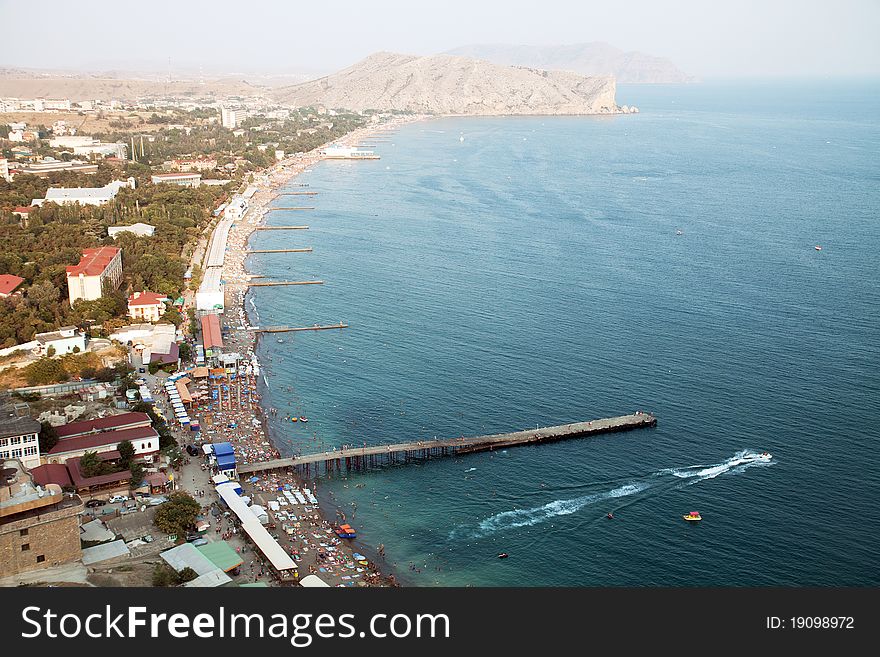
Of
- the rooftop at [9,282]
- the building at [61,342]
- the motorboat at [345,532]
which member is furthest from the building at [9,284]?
the motorboat at [345,532]

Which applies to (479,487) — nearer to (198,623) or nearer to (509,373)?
(509,373)

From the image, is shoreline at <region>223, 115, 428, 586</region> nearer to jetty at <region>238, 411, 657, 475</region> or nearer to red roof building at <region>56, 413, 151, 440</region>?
jetty at <region>238, 411, 657, 475</region>

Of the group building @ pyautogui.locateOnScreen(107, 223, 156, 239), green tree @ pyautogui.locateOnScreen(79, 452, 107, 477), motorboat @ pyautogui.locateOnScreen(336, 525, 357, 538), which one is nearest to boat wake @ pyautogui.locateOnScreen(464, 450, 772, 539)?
motorboat @ pyautogui.locateOnScreen(336, 525, 357, 538)

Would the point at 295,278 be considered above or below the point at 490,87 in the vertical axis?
below

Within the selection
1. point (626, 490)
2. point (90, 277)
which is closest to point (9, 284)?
point (90, 277)

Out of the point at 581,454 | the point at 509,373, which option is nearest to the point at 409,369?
the point at 509,373

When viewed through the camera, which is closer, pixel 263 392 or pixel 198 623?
pixel 198 623

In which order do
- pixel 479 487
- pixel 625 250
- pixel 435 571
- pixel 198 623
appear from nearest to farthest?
pixel 198 623 → pixel 435 571 → pixel 479 487 → pixel 625 250
